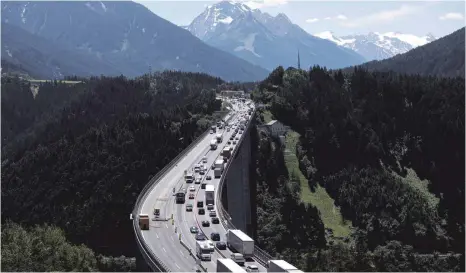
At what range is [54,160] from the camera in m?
168

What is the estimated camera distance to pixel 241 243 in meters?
64.0

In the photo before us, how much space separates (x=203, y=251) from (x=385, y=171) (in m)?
106

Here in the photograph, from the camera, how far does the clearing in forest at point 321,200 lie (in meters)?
138

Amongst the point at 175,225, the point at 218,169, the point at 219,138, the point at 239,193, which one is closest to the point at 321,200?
the point at 219,138

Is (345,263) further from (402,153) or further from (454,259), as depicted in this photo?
(402,153)

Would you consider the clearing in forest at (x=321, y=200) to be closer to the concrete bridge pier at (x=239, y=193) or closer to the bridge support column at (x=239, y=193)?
the concrete bridge pier at (x=239, y=193)

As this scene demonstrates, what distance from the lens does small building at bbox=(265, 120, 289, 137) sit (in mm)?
178750

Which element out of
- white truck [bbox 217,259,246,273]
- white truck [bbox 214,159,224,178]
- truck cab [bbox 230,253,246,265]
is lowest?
truck cab [bbox 230,253,246,265]

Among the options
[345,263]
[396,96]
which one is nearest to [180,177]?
[345,263]

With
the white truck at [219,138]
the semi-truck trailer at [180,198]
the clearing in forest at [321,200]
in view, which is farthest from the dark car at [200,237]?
the white truck at [219,138]

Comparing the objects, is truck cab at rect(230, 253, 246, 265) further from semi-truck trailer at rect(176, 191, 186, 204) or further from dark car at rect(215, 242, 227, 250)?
semi-truck trailer at rect(176, 191, 186, 204)

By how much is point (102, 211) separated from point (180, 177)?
37939 millimetres

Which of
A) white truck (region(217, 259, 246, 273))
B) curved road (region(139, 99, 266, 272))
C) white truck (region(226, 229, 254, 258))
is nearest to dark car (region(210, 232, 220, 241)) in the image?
curved road (region(139, 99, 266, 272))

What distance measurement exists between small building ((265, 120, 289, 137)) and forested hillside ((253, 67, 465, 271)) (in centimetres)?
546
